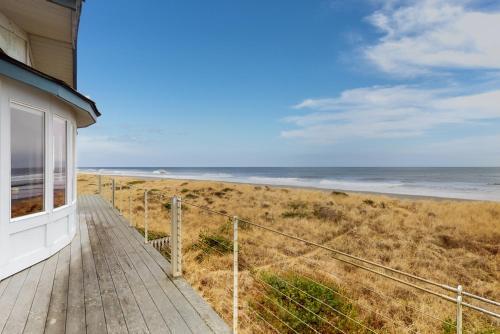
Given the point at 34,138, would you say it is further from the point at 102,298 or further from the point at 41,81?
the point at 102,298

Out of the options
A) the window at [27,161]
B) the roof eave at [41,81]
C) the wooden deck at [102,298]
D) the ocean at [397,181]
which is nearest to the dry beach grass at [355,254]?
the wooden deck at [102,298]

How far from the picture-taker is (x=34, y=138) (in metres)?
3.92

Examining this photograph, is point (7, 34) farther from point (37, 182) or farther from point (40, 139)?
point (37, 182)

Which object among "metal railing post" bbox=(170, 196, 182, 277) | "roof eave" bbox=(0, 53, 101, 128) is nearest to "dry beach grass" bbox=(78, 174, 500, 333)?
"metal railing post" bbox=(170, 196, 182, 277)

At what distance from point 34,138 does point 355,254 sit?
7613 mm

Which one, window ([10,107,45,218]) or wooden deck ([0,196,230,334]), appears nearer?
wooden deck ([0,196,230,334])

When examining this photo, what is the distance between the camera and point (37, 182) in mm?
3980

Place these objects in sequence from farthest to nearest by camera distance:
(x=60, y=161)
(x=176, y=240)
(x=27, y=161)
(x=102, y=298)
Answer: (x=60, y=161) → (x=27, y=161) → (x=176, y=240) → (x=102, y=298)

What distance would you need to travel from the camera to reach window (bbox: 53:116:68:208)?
4.47 metres

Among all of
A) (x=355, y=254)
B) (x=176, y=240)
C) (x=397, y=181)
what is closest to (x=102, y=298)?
(x=176, y=240)

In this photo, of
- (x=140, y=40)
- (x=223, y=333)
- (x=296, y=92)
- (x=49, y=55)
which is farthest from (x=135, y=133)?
(x=223, y=333)

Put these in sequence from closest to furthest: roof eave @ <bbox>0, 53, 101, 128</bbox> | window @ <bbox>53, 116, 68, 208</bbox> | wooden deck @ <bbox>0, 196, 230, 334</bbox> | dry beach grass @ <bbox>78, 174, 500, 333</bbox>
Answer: wooden deck @ <bbox>0, 196, 230, 334</bbox> → roof eave @ <bbox>0, 53, 101, 128</bbox> → dry beach grass @ <bbox>78, 174, 500, 333</bbox> → window @ <bbox>53, 116, 68, 208</bbox>

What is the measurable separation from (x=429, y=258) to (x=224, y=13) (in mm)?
23517

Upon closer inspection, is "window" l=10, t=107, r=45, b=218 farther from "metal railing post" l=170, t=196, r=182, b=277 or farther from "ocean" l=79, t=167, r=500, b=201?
"ocean" l=79, t=167, r=500, b=201
